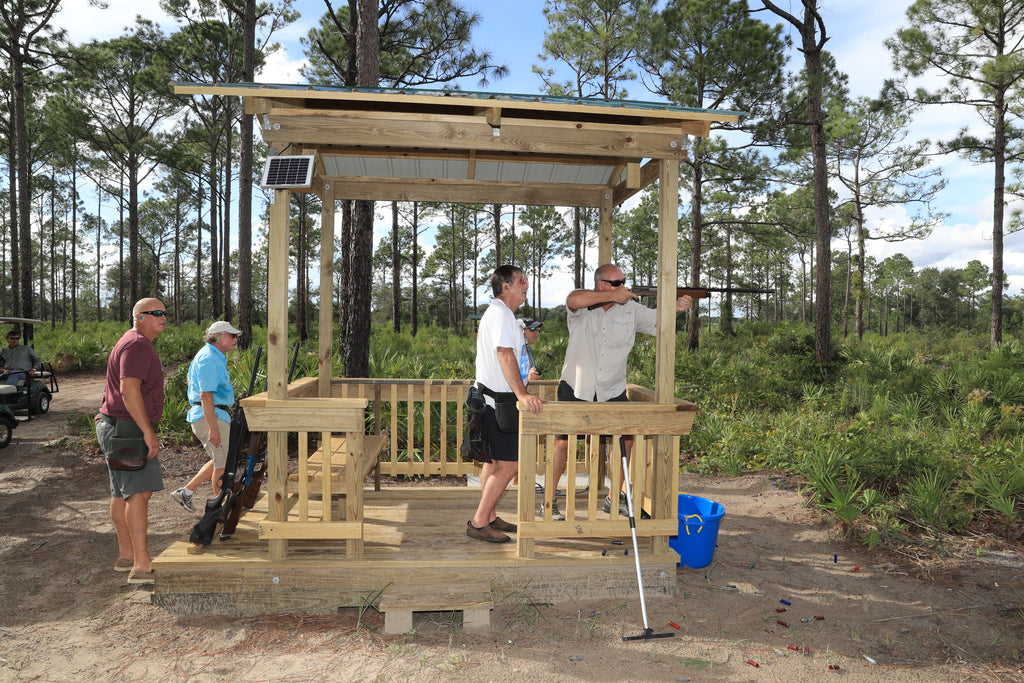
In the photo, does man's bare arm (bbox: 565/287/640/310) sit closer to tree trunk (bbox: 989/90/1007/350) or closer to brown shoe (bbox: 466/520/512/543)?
brown shoe (bbox: 466/520/512/543)

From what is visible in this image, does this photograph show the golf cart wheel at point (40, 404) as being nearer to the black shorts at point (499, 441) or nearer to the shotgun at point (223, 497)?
the shotgun at point (223, 497)

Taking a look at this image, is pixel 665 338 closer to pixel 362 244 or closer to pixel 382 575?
pixel 382 575

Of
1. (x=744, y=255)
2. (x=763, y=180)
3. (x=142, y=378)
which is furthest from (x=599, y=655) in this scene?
(x=744, y=255)

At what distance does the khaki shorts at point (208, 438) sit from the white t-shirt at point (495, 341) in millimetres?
2228

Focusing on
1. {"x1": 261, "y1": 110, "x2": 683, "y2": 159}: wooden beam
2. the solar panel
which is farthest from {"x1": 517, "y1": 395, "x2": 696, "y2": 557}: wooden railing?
the solar panel

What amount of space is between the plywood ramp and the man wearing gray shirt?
2.10 ft

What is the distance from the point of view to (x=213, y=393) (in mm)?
4684

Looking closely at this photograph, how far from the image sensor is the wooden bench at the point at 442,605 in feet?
11.6

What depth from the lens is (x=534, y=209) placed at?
31.8 m

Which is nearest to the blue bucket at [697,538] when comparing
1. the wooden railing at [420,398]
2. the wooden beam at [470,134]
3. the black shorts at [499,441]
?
the black shorts at [499,441]

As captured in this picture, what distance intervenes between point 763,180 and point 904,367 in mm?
8122

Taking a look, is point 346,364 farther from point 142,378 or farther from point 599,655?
point 599,655

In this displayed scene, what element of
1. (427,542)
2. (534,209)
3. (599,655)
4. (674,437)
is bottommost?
(599,655)

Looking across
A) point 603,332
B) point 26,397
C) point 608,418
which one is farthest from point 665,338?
point 26,397
